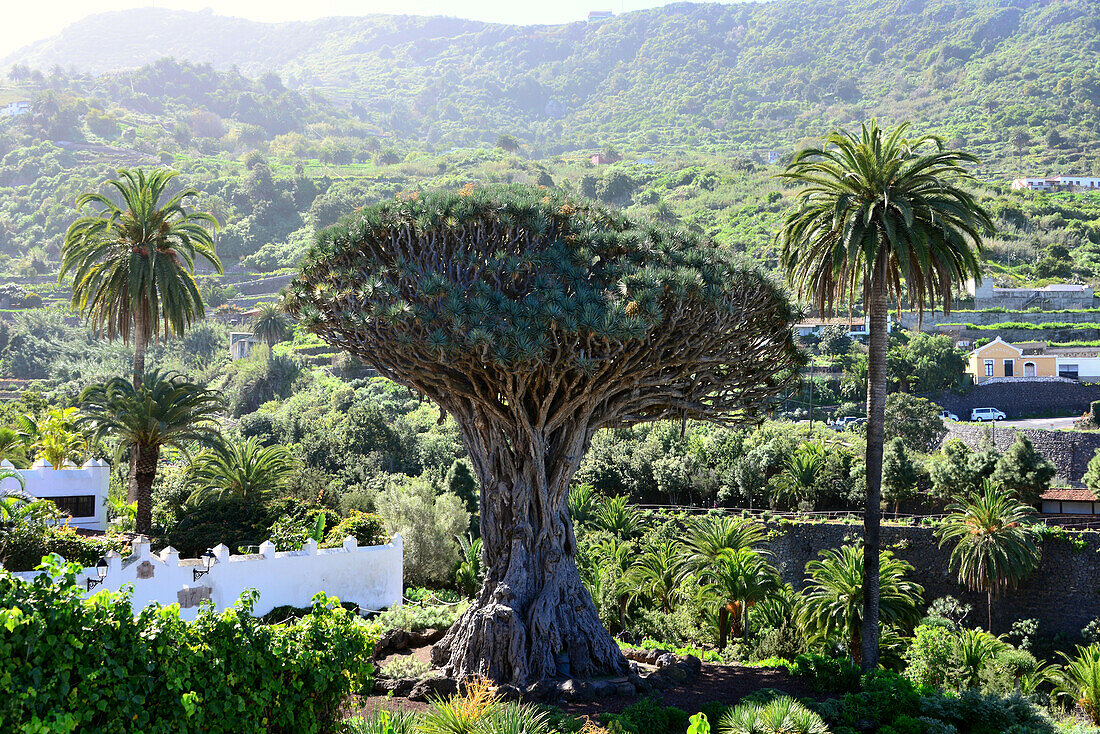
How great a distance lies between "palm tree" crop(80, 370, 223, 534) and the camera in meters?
22.2

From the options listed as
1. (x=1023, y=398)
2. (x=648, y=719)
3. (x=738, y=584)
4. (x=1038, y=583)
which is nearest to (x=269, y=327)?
(x=1023, y=398)

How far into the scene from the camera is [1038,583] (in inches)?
1115

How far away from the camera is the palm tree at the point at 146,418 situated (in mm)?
22188

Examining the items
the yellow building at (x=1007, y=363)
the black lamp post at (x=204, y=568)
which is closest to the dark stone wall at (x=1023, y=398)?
the yellow building at (x=1007, y=363)

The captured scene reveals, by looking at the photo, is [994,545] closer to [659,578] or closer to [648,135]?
Result: [659,578]

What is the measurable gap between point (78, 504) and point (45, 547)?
20.8 feet

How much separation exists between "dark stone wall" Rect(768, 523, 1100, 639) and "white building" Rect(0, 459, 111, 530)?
23.1 meters

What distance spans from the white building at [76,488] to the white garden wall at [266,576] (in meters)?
6.95

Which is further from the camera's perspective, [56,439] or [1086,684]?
[56,439]

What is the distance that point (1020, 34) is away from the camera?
169625 mm

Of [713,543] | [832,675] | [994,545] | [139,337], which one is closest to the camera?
[832,675]

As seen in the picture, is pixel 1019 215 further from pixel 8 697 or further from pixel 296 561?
pixel 8 697

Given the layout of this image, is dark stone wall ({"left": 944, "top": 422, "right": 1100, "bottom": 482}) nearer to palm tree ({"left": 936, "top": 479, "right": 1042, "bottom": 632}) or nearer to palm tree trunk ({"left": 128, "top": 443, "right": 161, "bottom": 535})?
palm tree ({"left": 936, "top": 479, "right": 1042, "bottom": 632})

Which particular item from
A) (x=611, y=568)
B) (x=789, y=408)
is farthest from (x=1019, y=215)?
(x=611, y=568)
